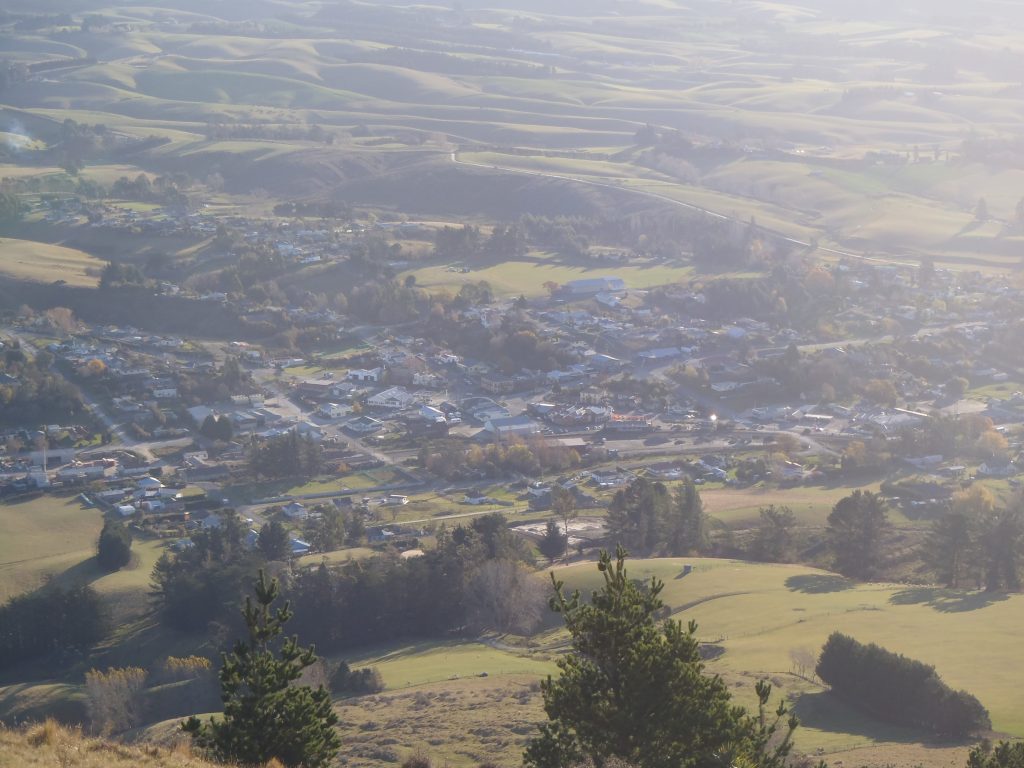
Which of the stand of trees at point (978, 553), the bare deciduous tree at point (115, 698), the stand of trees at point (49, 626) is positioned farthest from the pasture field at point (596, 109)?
the bare deciduous tree at point (115, 698)

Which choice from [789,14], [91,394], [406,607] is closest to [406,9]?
[789,14]

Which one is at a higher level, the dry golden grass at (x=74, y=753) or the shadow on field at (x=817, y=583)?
the dry golden grass at (x=74, y=753)

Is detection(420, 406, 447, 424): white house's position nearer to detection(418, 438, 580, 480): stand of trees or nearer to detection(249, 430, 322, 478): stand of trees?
detection(418, 438, 580, 480): stand of trees

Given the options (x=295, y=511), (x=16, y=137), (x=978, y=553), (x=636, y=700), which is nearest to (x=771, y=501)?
(x=978, y=553)

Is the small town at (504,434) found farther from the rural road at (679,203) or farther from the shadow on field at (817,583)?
the rural road at (679,203)

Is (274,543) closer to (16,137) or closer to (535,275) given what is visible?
(535,275)

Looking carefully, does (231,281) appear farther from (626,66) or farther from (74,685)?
(626,66)
